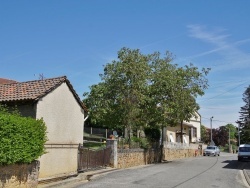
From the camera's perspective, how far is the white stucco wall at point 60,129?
659 inches

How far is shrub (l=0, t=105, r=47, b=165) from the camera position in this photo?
11578 millimetres

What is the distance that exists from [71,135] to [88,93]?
57.8ft

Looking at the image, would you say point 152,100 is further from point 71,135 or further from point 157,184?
point 157,184

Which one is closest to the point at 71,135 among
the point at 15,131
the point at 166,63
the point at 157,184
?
the point at 157,184

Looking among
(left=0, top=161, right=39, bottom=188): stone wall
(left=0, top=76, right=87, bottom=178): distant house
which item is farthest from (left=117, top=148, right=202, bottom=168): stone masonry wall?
(left=0, top=161, right=39, bottom=188): stone wall

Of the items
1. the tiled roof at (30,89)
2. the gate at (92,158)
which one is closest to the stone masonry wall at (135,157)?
the gate at (92,158)

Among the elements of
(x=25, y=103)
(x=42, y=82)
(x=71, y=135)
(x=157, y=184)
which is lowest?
(x=157, y=184)

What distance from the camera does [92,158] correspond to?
20203mm

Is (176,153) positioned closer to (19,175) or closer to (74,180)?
(74,180)

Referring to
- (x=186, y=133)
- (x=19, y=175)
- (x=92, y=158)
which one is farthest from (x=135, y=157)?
(x=186, y=133)

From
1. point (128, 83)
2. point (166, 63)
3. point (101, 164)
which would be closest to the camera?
point (101, 164)

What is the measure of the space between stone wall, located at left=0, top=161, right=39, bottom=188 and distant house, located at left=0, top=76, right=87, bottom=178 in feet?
9.59

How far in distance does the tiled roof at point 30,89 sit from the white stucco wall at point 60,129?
29cm

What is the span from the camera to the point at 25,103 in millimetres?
16312
